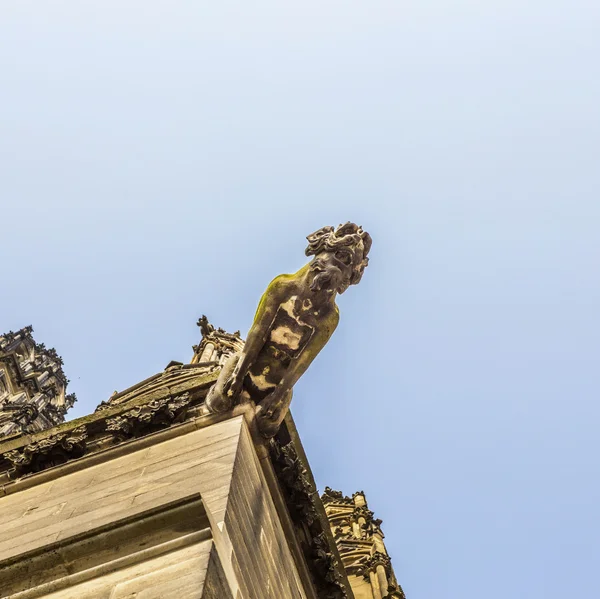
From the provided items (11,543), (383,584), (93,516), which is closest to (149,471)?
(93,516)

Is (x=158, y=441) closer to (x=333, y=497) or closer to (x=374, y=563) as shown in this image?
(x=374, y=563)

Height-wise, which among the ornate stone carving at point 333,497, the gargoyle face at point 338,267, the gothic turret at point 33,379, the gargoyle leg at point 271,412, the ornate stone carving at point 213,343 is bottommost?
the gargoyle leg at point 271,412

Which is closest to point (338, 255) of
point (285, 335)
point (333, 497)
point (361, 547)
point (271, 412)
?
point (285, 335)

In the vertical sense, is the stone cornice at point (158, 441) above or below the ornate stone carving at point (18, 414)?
below

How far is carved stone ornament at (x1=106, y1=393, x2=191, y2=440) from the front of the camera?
26.9 feet

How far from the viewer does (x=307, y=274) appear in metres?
7.80

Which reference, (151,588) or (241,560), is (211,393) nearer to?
(241,560)

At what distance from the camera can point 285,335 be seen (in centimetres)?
784

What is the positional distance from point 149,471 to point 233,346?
1230 centimetres

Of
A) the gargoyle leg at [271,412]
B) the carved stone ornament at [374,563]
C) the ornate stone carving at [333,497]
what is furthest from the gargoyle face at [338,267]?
the ornate stone carving at [333,497]

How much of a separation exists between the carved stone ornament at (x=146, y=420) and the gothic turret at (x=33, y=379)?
Answer: 32250 millimetres

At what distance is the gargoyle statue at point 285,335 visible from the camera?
306 inches

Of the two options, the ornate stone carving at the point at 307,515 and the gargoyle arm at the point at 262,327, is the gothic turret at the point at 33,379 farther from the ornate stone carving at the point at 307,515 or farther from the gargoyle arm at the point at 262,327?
the gargoyle arm at the point at 262,327

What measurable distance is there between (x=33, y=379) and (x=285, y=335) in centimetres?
4263
